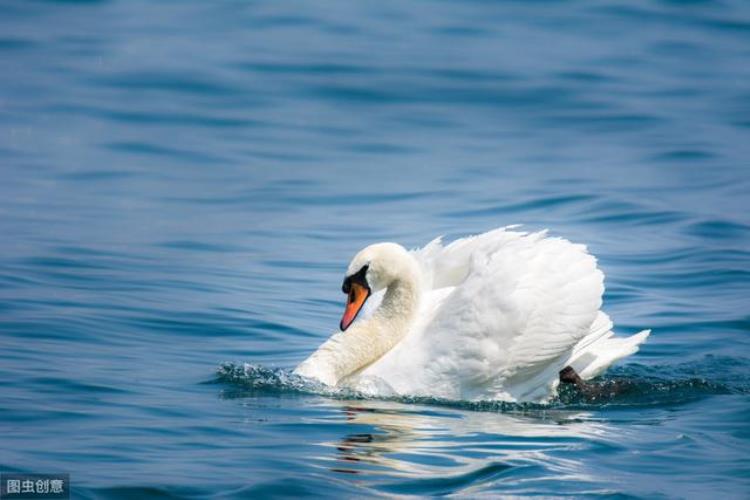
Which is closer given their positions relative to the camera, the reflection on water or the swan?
the reflection on water

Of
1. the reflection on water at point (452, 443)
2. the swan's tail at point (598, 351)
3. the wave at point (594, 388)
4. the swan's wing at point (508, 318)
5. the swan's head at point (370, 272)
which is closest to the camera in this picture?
the reflection on water at point (452, 443)

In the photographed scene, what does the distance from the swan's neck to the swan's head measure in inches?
3.3

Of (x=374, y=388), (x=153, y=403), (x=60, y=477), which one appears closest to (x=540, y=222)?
(x=374, y=388)

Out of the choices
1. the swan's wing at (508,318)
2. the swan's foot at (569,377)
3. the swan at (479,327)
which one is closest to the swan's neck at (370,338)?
the swan at (479,327)

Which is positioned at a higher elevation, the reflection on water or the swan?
the swan

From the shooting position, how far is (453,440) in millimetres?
8430

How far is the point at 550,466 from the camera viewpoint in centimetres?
779

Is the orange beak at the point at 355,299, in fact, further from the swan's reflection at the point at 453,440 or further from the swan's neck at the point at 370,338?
the swan's reflection at the point at 453,440

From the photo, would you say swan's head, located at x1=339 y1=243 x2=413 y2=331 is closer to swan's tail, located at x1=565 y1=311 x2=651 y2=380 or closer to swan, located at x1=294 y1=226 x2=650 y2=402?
swan, located at x1=294 y1=226 x2=650 y2=402

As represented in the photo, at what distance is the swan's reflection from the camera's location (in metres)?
7.79

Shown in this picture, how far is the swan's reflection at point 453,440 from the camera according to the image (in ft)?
25.6

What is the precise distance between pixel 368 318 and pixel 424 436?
1961mm

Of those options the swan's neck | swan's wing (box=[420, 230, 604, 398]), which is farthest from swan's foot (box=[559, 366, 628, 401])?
the swan's neck

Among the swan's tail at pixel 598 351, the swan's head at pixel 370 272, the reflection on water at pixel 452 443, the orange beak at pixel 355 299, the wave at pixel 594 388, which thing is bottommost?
the reflection on water at pixel 452 443
